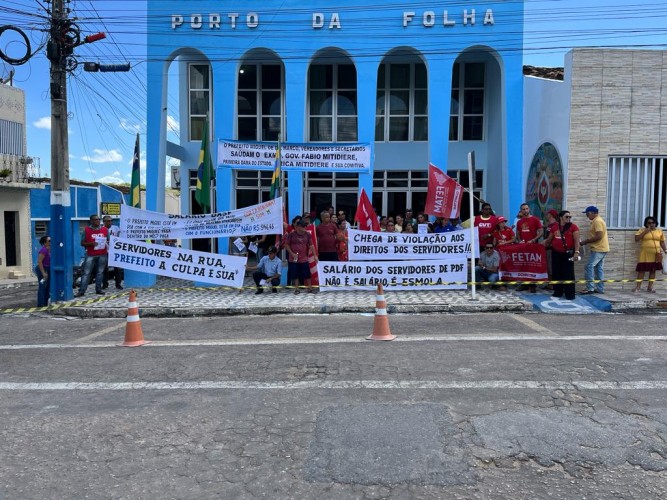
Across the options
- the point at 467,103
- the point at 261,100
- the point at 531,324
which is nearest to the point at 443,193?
the point at 531,324

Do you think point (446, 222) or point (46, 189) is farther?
point (46, 189)

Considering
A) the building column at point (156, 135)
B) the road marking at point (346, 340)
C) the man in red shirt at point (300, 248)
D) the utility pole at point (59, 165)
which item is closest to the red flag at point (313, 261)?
the man in red shirt at point (300, 248)

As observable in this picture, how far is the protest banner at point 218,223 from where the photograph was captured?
11938 mm

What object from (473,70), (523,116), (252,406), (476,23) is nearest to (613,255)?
(523,116)

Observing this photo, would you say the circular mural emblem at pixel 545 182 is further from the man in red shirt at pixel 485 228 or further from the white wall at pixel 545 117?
the man in red shirt at pixel 485 228

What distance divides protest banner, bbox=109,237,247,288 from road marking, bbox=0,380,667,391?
6027 mm

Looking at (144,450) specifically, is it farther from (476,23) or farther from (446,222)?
(476,23)

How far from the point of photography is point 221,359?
668cm

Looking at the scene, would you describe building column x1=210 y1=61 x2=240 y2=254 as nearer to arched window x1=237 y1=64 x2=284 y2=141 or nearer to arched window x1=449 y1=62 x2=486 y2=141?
arched window x1=237 y1=64 x2=284 y2=141

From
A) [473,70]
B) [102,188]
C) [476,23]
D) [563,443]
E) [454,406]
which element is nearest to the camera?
[563,443]

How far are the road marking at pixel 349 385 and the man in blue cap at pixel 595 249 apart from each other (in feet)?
20.1

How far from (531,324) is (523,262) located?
10.4 ft

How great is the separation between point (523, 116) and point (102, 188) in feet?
90.5

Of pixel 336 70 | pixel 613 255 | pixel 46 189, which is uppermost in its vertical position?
pixel 336 70
